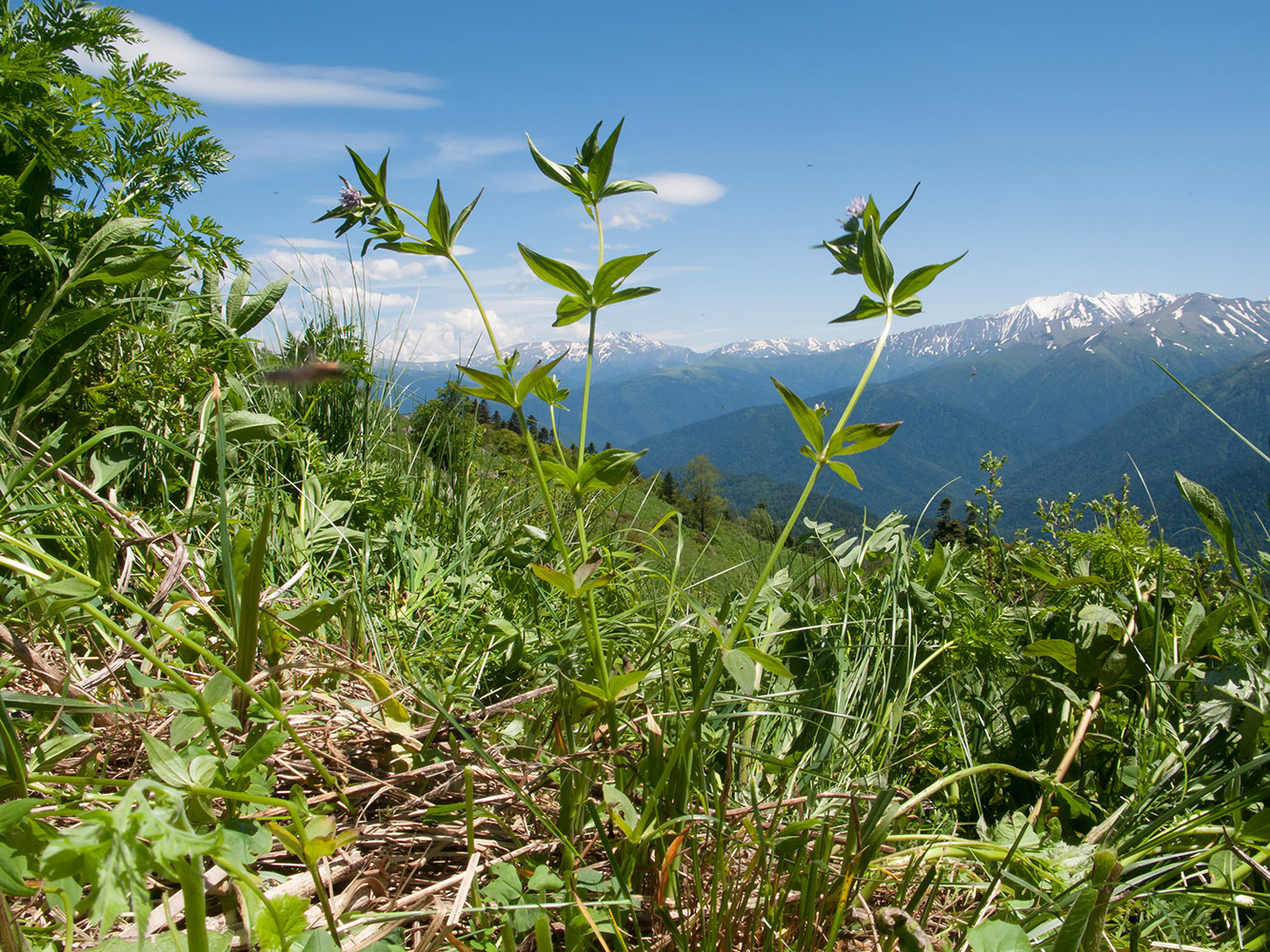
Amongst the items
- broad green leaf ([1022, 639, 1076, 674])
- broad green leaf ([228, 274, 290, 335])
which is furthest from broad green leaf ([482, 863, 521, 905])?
broad green leaf ([228, 274, 290, 335])

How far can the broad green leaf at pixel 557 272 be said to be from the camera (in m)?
1.12

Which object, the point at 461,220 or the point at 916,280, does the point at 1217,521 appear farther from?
the point at 461,220

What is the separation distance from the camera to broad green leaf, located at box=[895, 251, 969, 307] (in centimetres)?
103

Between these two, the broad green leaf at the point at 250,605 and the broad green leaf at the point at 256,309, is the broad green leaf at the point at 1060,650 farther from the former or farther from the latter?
the broad green leaf at the point at 256,309

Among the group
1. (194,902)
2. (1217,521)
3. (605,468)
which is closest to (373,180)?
(605,468)

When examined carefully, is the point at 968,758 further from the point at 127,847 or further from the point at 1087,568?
the point at 127,847

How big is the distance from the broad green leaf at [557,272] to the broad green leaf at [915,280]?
0.48 metres

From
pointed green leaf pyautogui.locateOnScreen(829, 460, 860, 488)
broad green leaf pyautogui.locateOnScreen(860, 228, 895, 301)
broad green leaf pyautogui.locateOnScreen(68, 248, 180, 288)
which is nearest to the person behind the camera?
pointed green leaf pyautogui.locateOnScreen(829, 460, 860, 488)

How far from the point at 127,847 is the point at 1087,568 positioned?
1999mm

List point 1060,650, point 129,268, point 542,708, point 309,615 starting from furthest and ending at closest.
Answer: point 129,268 < point 542,708 < point 1060,650 < point 309,615

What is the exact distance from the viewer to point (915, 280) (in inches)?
41.3

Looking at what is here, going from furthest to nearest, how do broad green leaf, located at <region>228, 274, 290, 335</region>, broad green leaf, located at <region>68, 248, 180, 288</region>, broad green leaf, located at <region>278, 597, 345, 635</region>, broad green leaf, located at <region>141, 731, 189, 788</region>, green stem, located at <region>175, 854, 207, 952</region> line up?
broad green leaf, located at <region>228, 274, 290, 335</region> → broad green leaf, located at <region>68, 248, 180, 288</region> → broad green leaf, located at <region>278, 597, 345, 635</region> → broad green leaf, located at <region>141, 731, 189, 788</region> → green stem, located at <region>175, 854, 207, 952</region>

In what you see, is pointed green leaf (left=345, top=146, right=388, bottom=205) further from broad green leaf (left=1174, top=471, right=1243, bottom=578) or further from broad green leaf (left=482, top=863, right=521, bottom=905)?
broad green leaf (left=1174, top=471, right=1243, bottom=578)

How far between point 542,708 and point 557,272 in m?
1.00
